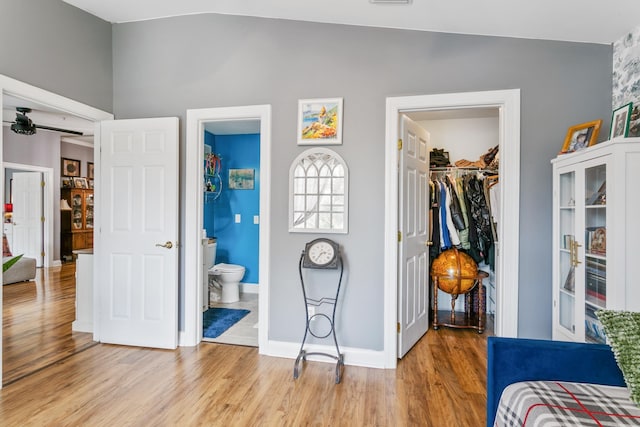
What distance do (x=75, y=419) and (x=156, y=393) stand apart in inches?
17.2

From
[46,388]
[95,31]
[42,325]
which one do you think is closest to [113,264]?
[46,388]

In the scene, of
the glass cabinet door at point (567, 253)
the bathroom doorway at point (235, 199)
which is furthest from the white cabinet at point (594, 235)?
the bathroom doorway at point (235, 199)

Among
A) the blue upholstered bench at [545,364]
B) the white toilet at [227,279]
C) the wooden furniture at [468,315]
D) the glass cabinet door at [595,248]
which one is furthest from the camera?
the white toilet at [227,279]

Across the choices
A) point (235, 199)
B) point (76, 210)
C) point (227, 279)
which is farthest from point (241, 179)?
point (76, 210)

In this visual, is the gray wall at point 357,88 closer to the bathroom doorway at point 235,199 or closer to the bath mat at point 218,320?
the bath mat at point 218,320

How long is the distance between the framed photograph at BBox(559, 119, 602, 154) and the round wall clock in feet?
5.57

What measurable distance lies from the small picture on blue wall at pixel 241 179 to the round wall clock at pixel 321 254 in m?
2.51

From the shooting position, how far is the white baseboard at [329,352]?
8.80 ft

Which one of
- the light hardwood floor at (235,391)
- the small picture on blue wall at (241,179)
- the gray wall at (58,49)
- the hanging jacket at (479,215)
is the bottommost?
the light hardwood floor at (235,391)

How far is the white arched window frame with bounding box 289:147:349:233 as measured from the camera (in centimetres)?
274

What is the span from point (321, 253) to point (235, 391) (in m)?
1.10

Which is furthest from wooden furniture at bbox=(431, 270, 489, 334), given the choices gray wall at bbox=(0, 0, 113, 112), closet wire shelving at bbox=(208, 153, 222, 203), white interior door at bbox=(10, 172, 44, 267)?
white interior door at bbox=(10, 172, 44, 267)

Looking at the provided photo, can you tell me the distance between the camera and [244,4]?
269 centimetres

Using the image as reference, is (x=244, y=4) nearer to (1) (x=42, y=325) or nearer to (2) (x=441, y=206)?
(2) (x=441, y=206)
